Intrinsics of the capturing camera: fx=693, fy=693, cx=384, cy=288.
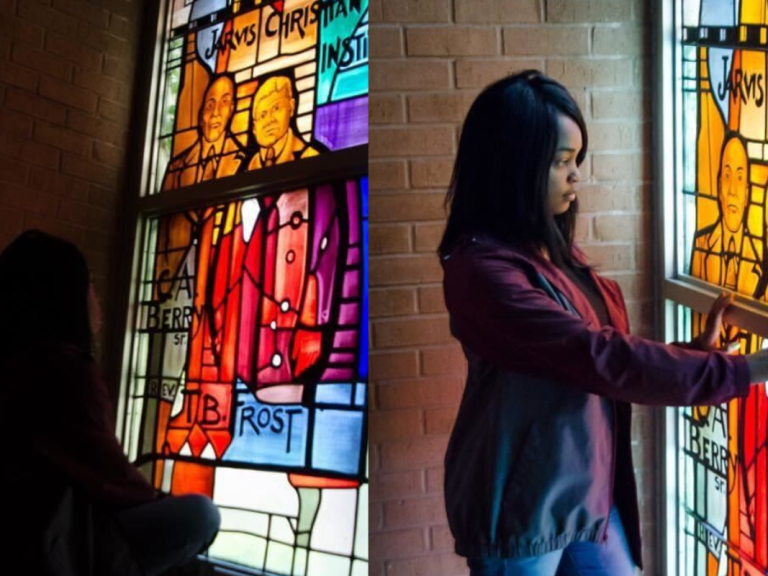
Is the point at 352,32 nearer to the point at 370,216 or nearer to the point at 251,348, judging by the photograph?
the point at 370,216

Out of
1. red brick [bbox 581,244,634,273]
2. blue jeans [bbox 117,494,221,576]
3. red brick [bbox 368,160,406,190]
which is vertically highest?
red brick [bbox 368,160,406,190]

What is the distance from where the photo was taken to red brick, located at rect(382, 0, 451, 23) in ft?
5.42

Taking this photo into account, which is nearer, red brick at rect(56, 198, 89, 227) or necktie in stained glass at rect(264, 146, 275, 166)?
red brick at rect(56, 198, 89, 227)

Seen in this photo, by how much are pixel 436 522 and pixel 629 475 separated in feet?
2.08

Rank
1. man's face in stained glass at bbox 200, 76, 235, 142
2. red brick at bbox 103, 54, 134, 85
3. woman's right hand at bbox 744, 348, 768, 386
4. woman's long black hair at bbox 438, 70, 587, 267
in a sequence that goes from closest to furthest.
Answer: woman's right hand at bbox 744, 348, 768, 386
woman's long black hair at bbox 438, 70, 587, 267
red brick at bbox 103, 54, 134, 85
man's face in stained glass at bbox 200, 76, 235, 142

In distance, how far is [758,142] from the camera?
1.24 metres

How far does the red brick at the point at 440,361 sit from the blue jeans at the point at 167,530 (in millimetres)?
577

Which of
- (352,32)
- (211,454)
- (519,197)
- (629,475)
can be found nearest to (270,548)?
(211,454)

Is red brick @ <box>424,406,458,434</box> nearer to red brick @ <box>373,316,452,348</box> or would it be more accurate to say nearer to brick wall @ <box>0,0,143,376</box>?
red brick @ <box>373,316,452,348</box>

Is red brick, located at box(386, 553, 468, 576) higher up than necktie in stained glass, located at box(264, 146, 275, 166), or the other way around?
necktie in stained glass, located at box(264, 146, 275, 166)

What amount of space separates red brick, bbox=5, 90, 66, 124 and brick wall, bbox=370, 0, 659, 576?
3.13 ft

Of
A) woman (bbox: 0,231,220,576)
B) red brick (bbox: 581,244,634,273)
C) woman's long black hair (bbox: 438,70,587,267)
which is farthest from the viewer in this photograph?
red brick (bbox: 581,244,634,273)

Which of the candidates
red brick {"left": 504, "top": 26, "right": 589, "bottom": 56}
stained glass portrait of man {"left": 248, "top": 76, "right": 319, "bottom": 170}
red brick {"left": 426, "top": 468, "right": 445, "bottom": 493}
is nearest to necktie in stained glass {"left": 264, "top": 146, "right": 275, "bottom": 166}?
stained glass portrait of man {"left": 248, "top": 76, "right": 319, "bottom": 170}

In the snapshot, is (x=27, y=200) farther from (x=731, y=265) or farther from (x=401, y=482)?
(x=731, y=265)
